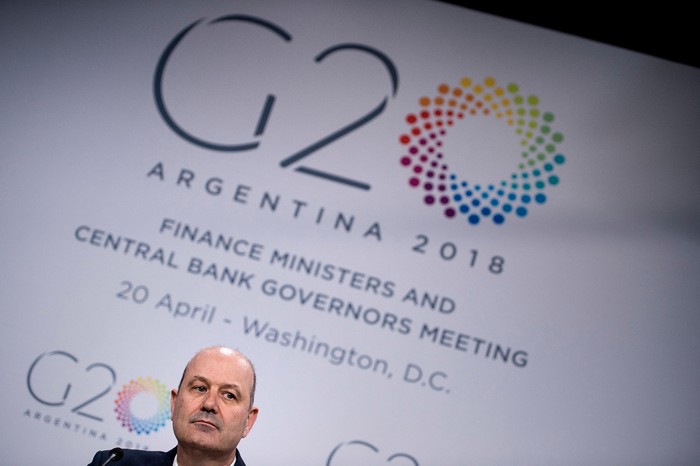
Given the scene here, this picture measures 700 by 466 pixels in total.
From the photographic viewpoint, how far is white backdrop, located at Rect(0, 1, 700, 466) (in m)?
3.32

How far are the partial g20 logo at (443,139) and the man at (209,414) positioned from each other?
54.1 inches

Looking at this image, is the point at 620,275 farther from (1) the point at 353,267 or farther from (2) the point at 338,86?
(2) the point at 338,86

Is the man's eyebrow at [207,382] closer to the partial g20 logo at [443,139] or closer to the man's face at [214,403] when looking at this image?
the man's face at [214,403]

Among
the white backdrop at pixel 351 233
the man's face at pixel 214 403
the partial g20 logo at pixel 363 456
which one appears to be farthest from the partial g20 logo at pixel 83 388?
the man's face at pixel 214 403

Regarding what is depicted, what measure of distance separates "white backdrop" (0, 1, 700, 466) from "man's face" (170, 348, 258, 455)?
1015mm

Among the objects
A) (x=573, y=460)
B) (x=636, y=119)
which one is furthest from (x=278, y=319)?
(x=636, y=119)

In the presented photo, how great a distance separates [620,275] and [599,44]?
41.8 inches

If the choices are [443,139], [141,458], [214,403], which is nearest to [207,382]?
[214,403]

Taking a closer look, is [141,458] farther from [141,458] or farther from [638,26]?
[638,26]

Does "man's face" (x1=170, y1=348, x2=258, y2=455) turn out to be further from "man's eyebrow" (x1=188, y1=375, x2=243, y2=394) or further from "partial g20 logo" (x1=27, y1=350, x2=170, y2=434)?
"partial g20 logo" (x1=27, y1=350, x2=170, y2=434)

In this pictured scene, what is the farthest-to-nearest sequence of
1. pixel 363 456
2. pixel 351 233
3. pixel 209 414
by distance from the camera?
pixel 351 233 → pixel 363 456 → pixel 209 414

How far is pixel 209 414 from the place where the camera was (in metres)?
2.24

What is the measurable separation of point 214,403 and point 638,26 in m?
2.57

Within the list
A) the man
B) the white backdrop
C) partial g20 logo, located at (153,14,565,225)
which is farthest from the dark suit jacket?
partial g20 logo, located at (153,14,565,225)
